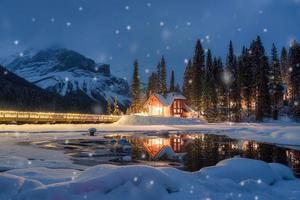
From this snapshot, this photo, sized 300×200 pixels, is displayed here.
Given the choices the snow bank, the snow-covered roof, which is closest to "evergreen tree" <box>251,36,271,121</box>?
the snow-covered roof

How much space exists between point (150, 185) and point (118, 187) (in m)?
0.73

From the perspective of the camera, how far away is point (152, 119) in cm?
5616

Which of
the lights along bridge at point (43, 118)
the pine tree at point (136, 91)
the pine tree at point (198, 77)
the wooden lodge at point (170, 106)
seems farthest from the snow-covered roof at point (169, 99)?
the lights along bridge at point (43, 118)

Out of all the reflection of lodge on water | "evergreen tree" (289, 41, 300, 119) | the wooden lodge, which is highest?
"evergreen tree" (289, 41, 300, 119)

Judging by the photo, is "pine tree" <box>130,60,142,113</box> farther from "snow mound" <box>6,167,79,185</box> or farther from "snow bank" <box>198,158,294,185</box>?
"snow bank" <box>198,158,294,185</box>

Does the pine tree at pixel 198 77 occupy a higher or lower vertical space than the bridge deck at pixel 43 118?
higher

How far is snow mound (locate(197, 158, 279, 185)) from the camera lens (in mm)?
8945

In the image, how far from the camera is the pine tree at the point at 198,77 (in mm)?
73938

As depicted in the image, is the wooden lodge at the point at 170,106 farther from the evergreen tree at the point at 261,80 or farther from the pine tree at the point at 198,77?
the evergreen tree at the point at 261,80

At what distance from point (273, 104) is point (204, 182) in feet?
213

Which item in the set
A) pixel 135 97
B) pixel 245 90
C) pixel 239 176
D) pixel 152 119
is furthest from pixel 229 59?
pixel 239 176

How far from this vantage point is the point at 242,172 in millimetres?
9148

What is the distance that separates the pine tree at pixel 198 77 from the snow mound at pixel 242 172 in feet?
207

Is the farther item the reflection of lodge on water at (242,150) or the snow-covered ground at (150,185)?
the reflection of lodge on water at (242,150)
